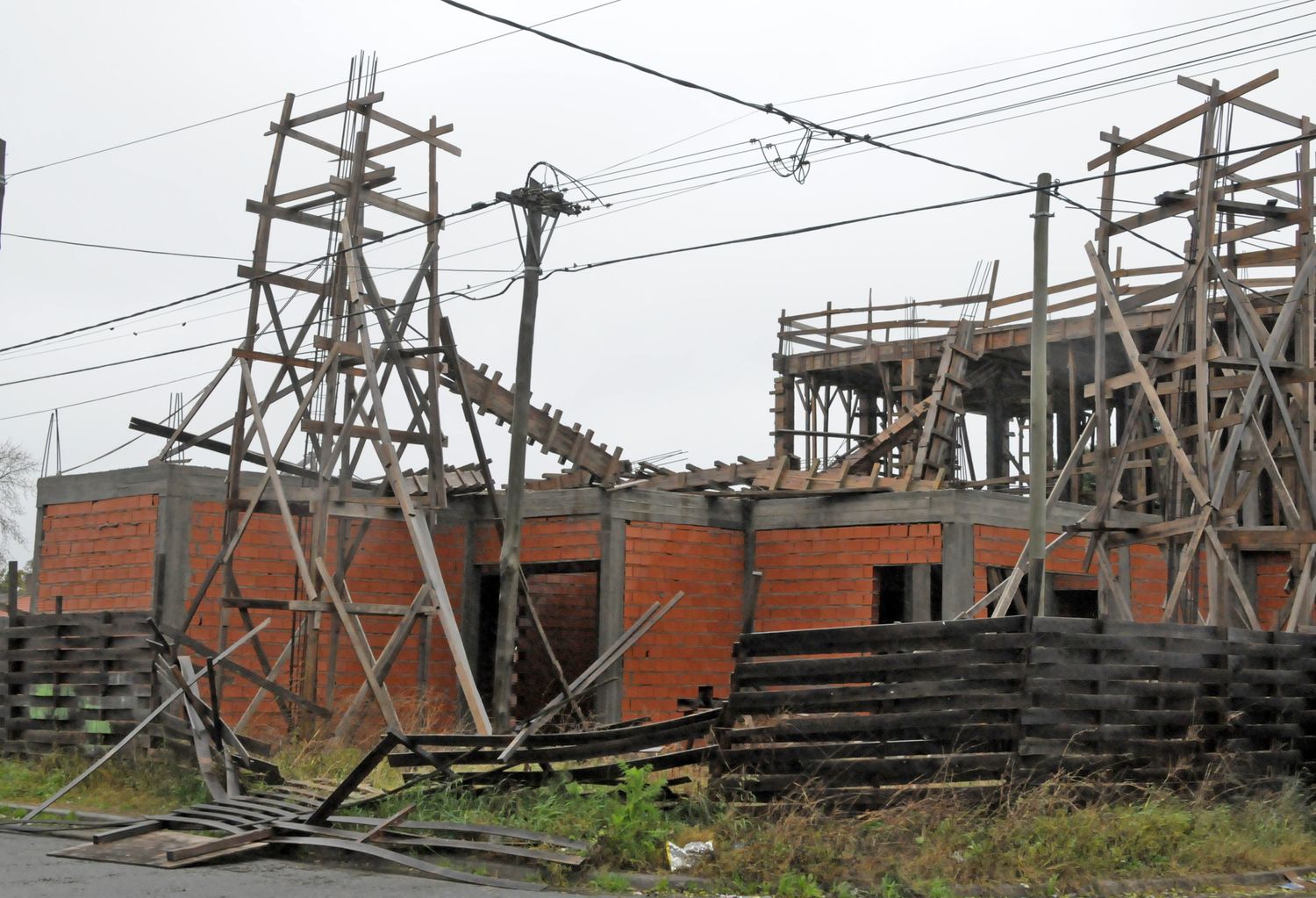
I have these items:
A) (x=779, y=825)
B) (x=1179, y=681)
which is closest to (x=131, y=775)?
(x=779, y=825)

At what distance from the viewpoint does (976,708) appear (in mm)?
10023

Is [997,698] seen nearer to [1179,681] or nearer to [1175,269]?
[1179,681]

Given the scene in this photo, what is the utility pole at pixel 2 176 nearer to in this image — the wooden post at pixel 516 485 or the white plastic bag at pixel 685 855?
the wooden post at pixel 516 485

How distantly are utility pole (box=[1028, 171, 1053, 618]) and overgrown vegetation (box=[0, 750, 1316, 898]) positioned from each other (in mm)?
1672

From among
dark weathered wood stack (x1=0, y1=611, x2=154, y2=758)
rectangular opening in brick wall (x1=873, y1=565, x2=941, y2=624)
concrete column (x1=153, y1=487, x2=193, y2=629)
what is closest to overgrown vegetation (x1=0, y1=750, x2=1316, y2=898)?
dark weathered wood stack (x1=0, y1=611, x2=154, y2=758)

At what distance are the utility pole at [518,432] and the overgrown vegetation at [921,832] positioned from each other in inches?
98.5

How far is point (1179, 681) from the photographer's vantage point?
11.1 metres

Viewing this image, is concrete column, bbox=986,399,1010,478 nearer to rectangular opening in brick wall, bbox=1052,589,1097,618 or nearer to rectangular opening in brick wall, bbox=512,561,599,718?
rectangular opening in brick wall, bbox=1052,589,1097,618

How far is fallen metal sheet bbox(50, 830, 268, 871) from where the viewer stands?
974 cm

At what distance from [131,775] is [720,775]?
6052 mm

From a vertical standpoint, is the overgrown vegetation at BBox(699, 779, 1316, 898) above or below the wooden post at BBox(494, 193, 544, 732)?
below

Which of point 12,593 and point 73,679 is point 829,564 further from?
point 12,593

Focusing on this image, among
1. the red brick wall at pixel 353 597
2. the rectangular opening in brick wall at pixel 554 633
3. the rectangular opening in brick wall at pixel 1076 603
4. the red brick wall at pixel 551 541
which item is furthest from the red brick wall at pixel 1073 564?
the red brick wall at pixel 353 597

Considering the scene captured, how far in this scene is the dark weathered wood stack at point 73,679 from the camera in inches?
544
